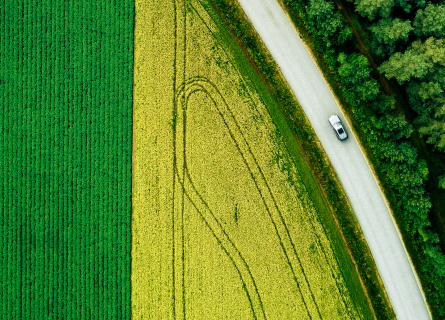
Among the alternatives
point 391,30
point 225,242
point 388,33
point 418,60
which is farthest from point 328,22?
point 225,242

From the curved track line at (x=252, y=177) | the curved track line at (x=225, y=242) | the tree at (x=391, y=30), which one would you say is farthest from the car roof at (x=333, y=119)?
the curved track line at (x=225, y=242)

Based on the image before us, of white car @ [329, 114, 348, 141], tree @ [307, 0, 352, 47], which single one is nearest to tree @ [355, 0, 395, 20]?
tree @ [307, 0, 352, 47]

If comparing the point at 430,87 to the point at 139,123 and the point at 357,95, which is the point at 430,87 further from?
the point at 139,123

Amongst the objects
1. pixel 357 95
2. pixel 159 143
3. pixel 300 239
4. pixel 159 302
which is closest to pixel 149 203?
pixel 159 143

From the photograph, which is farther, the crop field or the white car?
the white car

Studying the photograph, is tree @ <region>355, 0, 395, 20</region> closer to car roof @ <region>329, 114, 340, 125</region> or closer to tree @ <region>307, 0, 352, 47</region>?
tree @ <region>307, 0, 352, 47</region>

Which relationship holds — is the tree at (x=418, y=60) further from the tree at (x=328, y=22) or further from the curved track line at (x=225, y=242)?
the curved track line at (x=225, y=242)

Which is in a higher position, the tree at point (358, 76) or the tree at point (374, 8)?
the tree at point (374, 8)
